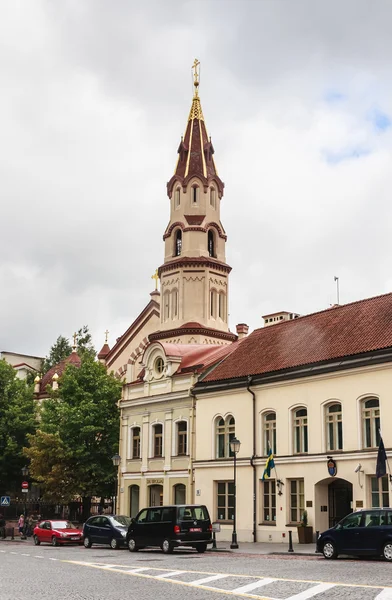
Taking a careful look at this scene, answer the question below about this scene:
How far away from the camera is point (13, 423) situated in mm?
58562

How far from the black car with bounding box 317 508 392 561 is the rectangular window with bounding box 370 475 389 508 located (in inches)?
297

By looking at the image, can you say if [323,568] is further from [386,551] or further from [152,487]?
[152,487]

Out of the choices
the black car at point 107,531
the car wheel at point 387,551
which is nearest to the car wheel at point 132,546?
the black car at point 107,531

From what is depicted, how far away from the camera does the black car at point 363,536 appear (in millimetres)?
22625

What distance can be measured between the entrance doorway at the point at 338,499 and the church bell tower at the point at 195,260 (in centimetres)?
2154

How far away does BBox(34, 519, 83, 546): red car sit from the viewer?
35.9 metres

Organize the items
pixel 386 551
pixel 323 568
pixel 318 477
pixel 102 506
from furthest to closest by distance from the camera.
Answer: pixel 102 506, pixel 318 477, pixel 386 551, pixel 323 568

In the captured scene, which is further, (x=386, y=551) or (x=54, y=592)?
(x=386, y=551)

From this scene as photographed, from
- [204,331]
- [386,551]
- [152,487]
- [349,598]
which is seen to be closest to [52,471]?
[152,487]

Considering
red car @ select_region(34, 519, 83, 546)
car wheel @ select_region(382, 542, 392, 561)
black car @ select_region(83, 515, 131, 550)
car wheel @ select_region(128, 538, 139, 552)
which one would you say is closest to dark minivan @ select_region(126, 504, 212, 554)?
car wheel @ select_region(128, 538, 139, 552)

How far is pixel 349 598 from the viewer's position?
1389 cm

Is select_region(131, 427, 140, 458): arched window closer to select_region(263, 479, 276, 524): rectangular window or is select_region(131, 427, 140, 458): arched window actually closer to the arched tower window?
select_region(263, 479, 276, 524): rectangular window

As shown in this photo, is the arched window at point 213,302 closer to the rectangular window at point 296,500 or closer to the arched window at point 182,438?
the arched window at point 182,438

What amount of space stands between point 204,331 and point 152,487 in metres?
13.8
